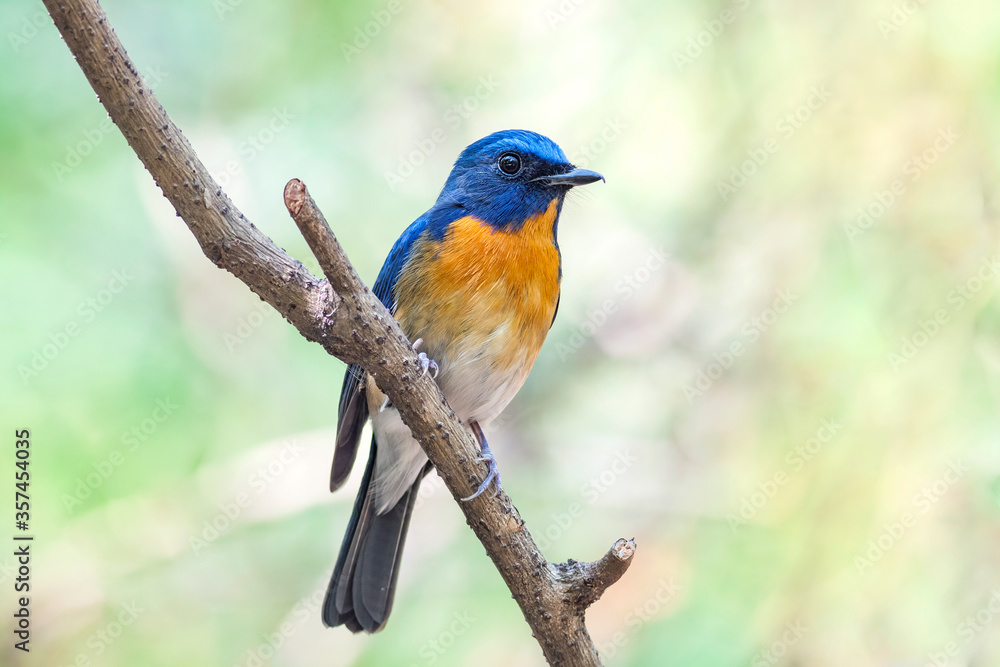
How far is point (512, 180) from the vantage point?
3.57m

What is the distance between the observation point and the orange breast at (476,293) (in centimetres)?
325

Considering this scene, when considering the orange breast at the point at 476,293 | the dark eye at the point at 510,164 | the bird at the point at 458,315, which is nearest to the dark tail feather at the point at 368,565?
the bird at the point at 458,315

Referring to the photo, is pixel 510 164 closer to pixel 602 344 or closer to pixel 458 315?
pixel 458 315

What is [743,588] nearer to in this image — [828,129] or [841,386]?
[841,386]

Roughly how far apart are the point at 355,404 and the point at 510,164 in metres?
1.17

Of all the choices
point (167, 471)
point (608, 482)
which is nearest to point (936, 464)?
point (608, 482)

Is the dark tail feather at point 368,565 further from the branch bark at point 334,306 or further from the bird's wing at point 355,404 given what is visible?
the branch bark at point 334,306

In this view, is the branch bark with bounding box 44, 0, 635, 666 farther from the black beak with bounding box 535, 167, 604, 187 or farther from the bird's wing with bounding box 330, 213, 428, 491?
the black beak with bounding box 535, 167, 604, 187

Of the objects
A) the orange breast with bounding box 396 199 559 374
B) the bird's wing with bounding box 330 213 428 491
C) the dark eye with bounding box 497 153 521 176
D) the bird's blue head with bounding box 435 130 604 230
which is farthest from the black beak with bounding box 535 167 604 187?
the bird's wing with bounding box 330 213 428 491

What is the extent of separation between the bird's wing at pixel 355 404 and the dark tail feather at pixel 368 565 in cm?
25

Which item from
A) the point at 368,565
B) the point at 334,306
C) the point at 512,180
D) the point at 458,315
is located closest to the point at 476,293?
the point at 458,315

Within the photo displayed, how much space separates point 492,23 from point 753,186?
5.88 feet

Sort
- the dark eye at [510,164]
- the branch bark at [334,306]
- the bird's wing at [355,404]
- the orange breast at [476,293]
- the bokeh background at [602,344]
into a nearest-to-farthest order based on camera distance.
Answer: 1. the branch bark at [334,306]
2. the orange breast at [476,293]
3. the bird's wing at [355,404]
4. the dark eye at [510,164]
5. the bokeh background at [602,344]

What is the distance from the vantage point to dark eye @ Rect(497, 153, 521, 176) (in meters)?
3.61
